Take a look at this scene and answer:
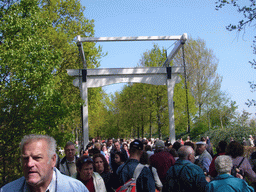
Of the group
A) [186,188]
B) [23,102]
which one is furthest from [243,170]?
[23,102]

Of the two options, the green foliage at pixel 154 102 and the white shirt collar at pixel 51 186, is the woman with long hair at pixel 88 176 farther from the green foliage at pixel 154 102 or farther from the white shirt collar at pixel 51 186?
the green foliage at pixel 154 102

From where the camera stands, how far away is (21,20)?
10.3 metres

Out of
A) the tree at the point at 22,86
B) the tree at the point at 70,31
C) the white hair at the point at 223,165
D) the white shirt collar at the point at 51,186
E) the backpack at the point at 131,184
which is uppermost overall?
the tree at the point at 70,31

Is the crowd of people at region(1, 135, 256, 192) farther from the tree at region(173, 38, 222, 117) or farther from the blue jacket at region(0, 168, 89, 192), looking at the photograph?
the tree at region(173, 38, 222, 117)

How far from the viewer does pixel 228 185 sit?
13.8 feet

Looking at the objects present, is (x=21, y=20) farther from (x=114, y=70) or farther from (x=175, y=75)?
(x=175, y=75)

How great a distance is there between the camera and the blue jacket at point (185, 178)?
4.75m

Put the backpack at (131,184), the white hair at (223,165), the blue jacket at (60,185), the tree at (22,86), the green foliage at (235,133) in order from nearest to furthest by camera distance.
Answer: the blue jacket at (60,185)
the white hair at (223,165)
the backpack at (131,184)
the tree at (22,86)
the green foliage at (235,133)

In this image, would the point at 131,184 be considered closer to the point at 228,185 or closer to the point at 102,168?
the point at 102,168

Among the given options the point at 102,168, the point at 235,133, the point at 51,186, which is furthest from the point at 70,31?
the point at 51,186

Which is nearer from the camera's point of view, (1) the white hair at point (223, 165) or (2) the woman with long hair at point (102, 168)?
(1) the white hair at point (223, 165)

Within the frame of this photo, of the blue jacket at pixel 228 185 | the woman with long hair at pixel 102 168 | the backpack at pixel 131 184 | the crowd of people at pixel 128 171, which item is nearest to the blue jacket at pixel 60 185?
the crowd of people at pixel 128 171

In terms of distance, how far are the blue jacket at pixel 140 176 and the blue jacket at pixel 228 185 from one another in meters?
1.01

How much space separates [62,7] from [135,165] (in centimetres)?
2377
